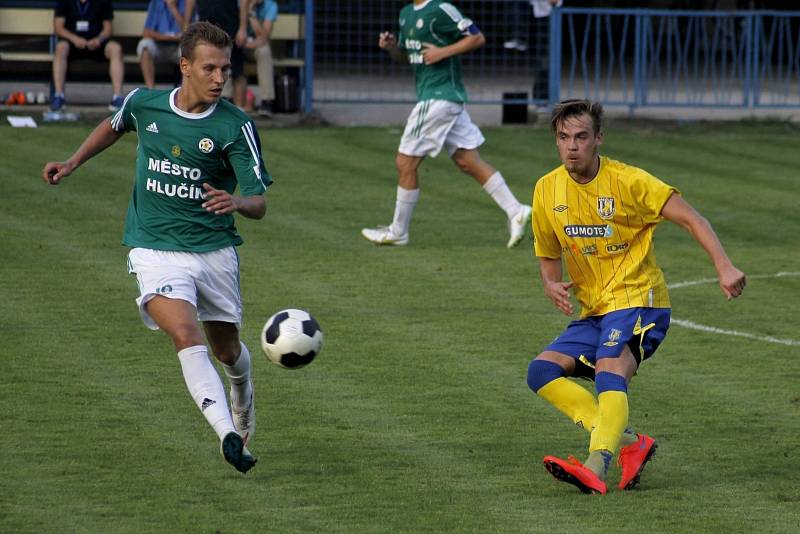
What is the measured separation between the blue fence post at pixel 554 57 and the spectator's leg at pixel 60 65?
20.3 ft

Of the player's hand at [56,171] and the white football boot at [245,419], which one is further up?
the player's hand at [56,171]

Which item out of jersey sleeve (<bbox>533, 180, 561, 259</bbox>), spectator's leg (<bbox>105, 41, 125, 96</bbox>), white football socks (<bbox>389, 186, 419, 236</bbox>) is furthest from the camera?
spectator's leg (<bbox>105, 41, 125, 96</bbox>)

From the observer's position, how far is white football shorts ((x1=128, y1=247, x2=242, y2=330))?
6457 mm

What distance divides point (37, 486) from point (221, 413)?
0.83 m

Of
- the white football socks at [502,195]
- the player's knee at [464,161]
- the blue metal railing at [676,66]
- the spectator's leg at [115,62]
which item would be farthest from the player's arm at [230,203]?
the blue metal railing at [676,66]

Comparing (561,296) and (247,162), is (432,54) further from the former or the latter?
(561,296)

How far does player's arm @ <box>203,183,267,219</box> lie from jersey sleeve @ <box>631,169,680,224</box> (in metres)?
1.55

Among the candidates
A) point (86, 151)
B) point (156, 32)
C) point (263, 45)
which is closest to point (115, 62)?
point (156, 32)

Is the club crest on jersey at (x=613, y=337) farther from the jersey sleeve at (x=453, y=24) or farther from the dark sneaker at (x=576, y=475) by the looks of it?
the jersey sleeve at (x=453, y=24)

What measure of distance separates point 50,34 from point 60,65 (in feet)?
5.19

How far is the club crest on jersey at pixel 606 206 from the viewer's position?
257 inches

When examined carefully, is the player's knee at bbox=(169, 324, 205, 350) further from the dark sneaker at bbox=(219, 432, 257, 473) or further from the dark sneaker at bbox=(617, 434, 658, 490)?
the dark sneaker at bbox=(617, 434, 658, 490)

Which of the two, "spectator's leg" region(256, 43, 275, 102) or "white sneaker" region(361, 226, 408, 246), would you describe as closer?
"white sneaker" region(361, 226, 408, 246)

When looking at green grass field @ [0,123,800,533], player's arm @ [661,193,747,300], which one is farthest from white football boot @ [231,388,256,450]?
player's arm @ [661,193,747,300]
